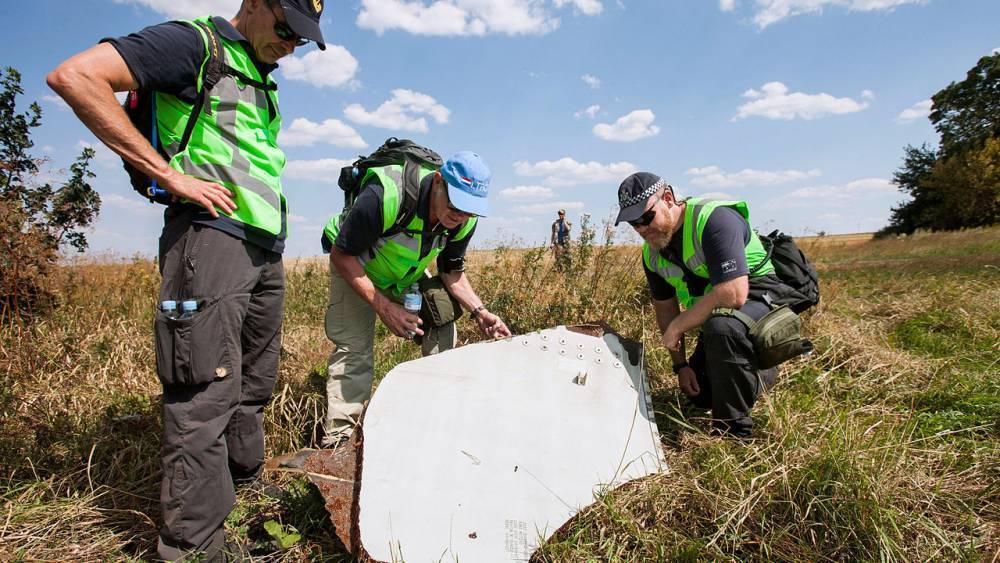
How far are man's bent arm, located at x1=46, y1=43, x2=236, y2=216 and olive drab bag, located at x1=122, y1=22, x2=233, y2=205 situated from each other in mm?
137

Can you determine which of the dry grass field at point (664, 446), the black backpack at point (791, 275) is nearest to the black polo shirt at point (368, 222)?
Result: the dry grass field at point (664, 446)

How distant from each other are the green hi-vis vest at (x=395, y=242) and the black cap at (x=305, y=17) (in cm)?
70

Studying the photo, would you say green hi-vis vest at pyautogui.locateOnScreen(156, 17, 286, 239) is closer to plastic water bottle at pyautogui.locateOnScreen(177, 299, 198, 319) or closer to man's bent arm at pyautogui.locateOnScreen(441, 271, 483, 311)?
plastic water bottle at pyautogui.locateOnScreen(177, 299, 198, 319)

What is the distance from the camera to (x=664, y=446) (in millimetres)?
2475

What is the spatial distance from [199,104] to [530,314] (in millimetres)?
2826

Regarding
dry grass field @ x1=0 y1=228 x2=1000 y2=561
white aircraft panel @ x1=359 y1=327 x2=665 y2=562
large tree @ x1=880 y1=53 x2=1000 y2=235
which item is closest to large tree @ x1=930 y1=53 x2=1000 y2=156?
large tree @ x1=880 y1=53 x2=1000 y2=235

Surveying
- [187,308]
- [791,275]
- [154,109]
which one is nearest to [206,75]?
[154,109]

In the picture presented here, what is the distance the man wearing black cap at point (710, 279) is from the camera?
8.00ft

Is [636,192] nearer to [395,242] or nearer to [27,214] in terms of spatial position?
[395,242]

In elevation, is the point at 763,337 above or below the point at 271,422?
above

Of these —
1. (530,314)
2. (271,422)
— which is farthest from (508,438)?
(530,314)

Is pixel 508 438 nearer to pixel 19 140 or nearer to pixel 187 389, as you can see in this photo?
pixel 187 389

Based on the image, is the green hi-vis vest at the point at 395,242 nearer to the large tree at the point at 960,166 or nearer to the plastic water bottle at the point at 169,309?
the plastic water bottle at the point at 169,309

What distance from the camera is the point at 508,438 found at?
2.04m
